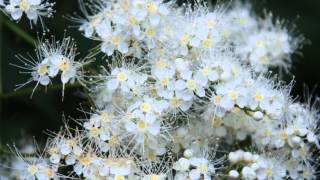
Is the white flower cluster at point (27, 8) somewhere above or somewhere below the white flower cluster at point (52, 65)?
above

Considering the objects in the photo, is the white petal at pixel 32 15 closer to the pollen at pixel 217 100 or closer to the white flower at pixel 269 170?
the pollen at pixel 217 100

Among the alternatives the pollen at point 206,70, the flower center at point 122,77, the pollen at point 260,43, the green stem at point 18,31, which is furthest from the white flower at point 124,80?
the pollen at point 260,43

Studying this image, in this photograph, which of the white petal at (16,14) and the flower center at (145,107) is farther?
the white petal at (16,14)

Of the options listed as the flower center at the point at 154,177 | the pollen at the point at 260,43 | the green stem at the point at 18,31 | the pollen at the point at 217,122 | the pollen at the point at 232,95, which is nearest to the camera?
the flower center at the point at 154,177

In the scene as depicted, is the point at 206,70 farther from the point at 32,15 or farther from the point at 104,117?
the point at 32,15

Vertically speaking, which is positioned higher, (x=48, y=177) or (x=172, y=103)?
(x=172, y=103)

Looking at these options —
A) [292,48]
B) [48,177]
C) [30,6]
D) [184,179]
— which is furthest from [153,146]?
[292,48]

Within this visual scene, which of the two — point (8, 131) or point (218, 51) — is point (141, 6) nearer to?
point (218, 51)

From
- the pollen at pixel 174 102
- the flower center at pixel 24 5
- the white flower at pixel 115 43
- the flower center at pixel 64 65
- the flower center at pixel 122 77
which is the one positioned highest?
the flower center at pixel 24 5

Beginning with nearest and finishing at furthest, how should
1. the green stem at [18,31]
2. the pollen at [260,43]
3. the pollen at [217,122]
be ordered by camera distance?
the pollen at [217,122], the green stem at [18,31], the pollen at [260,43]
